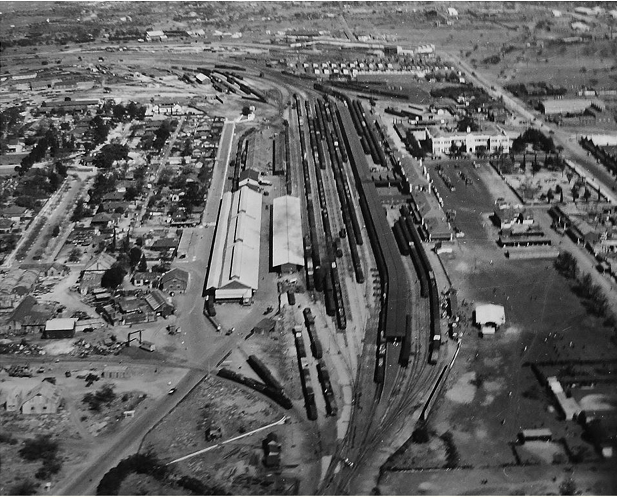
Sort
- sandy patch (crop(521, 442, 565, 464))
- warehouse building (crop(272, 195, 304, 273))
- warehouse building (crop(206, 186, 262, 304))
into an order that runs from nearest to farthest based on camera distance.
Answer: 1. sandy patch (crop(521, 442, 565, 464))
2. warehouse building (crop(206, 186, 262, 304))
3. warehouse building (crop(272, 195, 304, 273))

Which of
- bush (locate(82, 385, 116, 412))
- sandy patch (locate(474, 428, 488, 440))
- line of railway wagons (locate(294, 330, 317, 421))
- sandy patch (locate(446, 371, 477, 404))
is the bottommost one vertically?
sandy patch (locate(474, 428, 488, 440))

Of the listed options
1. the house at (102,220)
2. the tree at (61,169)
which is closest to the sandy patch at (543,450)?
the house at (102,220)

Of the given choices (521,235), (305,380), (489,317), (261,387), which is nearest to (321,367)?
(305,380)

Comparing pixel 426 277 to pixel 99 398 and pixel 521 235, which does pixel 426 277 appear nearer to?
pixel 521 235

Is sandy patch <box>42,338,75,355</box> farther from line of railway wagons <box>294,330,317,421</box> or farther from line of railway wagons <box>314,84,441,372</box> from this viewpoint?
line of railway wagons <box>314,84,441,372</box>

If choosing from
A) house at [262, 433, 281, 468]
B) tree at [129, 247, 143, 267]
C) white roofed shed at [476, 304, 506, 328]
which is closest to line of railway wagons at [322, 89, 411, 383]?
white roofed shed at [476, 304, 506, 328]

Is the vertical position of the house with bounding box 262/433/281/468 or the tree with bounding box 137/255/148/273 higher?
the tree with bounding box 137/255/148/273

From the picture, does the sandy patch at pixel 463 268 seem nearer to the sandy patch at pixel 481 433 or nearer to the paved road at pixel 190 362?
the paved road at pixel 190 362
